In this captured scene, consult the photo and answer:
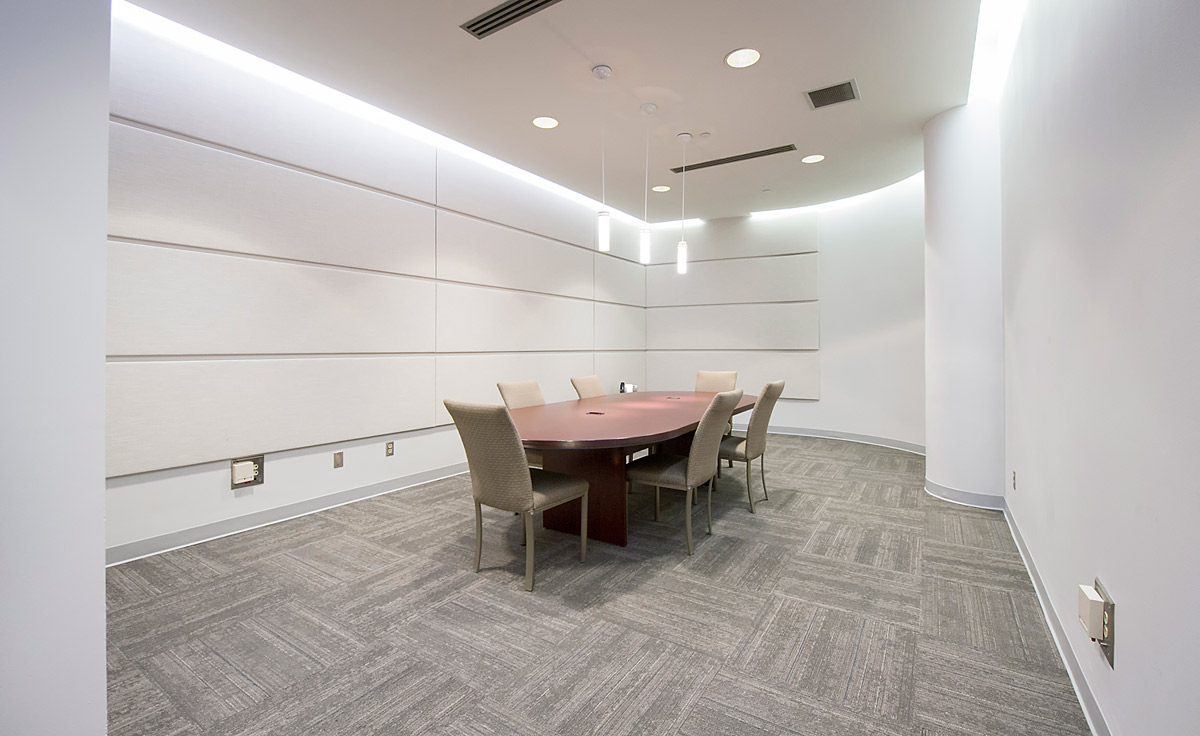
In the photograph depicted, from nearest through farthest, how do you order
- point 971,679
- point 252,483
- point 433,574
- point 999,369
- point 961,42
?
point 971,679 < point 433,574 < point 961,42 < point 252,483 < point 999,369

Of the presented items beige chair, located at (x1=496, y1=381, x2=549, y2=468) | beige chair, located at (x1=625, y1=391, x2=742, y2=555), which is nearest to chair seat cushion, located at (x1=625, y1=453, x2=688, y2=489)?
beige chair, located at (x1=625, y1=391, x2=742, y2=555)

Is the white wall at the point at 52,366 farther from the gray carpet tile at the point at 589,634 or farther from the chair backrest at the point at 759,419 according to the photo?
the chair backrest at the point at 759,419

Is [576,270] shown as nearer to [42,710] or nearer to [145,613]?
[145,613]

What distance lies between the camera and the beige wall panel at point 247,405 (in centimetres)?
290

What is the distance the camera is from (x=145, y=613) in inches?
92.3

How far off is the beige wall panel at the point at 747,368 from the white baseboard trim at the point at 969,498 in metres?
2.80

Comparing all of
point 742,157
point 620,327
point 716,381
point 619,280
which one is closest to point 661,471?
point 716,381

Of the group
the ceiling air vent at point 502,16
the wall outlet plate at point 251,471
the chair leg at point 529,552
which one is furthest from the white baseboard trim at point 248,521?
the ceiling air vent at point 502,16

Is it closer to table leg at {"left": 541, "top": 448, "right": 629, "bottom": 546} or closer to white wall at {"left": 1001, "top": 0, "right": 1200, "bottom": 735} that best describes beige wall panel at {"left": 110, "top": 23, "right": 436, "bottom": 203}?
table leg at {"left": 541, "top": 448, "right": 629, "bottom": 546}

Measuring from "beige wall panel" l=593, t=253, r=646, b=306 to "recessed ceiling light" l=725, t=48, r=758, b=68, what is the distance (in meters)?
3.55

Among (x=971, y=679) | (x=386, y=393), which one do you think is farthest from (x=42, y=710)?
(x=386, y=393)

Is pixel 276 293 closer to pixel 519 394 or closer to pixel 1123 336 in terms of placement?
pixel 519 394

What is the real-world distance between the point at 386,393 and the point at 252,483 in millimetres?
1118

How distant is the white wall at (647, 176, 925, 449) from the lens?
19.9ft
